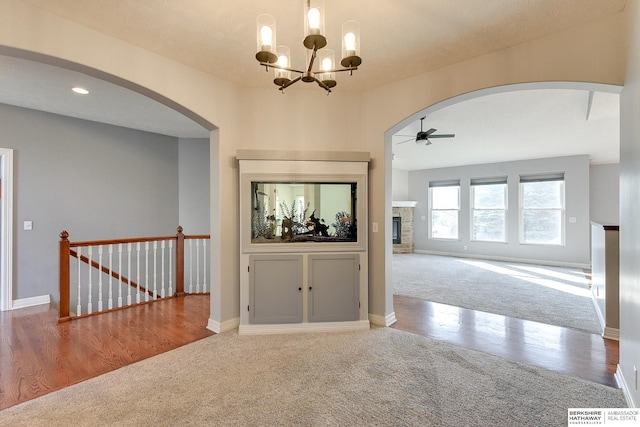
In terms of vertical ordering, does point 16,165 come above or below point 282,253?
above

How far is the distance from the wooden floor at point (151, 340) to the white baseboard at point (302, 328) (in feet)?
1.45

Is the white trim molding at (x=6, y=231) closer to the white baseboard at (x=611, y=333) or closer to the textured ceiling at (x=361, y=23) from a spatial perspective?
the textured ceiling at (x=361, y=23)

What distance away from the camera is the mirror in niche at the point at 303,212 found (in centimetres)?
327

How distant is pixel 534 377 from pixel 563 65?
Answer: 2516 mm

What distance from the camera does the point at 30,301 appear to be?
4.12 m

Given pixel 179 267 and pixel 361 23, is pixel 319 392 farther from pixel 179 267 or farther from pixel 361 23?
pixel 179 267

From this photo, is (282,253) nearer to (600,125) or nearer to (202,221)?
(202,221)

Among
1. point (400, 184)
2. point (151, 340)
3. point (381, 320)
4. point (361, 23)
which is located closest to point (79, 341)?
point (151, 340)

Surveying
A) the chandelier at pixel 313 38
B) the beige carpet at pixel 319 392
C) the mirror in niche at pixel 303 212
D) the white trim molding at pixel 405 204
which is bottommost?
the beige carpet at pixel 319 392

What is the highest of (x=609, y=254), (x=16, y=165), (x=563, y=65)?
(x=563, y=65)

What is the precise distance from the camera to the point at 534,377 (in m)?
2.34

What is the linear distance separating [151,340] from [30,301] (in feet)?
8.55

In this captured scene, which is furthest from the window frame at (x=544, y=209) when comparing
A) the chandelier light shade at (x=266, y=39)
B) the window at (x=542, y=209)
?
the chandelier light shade at (x=266, y=39)

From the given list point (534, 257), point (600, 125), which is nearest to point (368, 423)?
point (600, 125)
